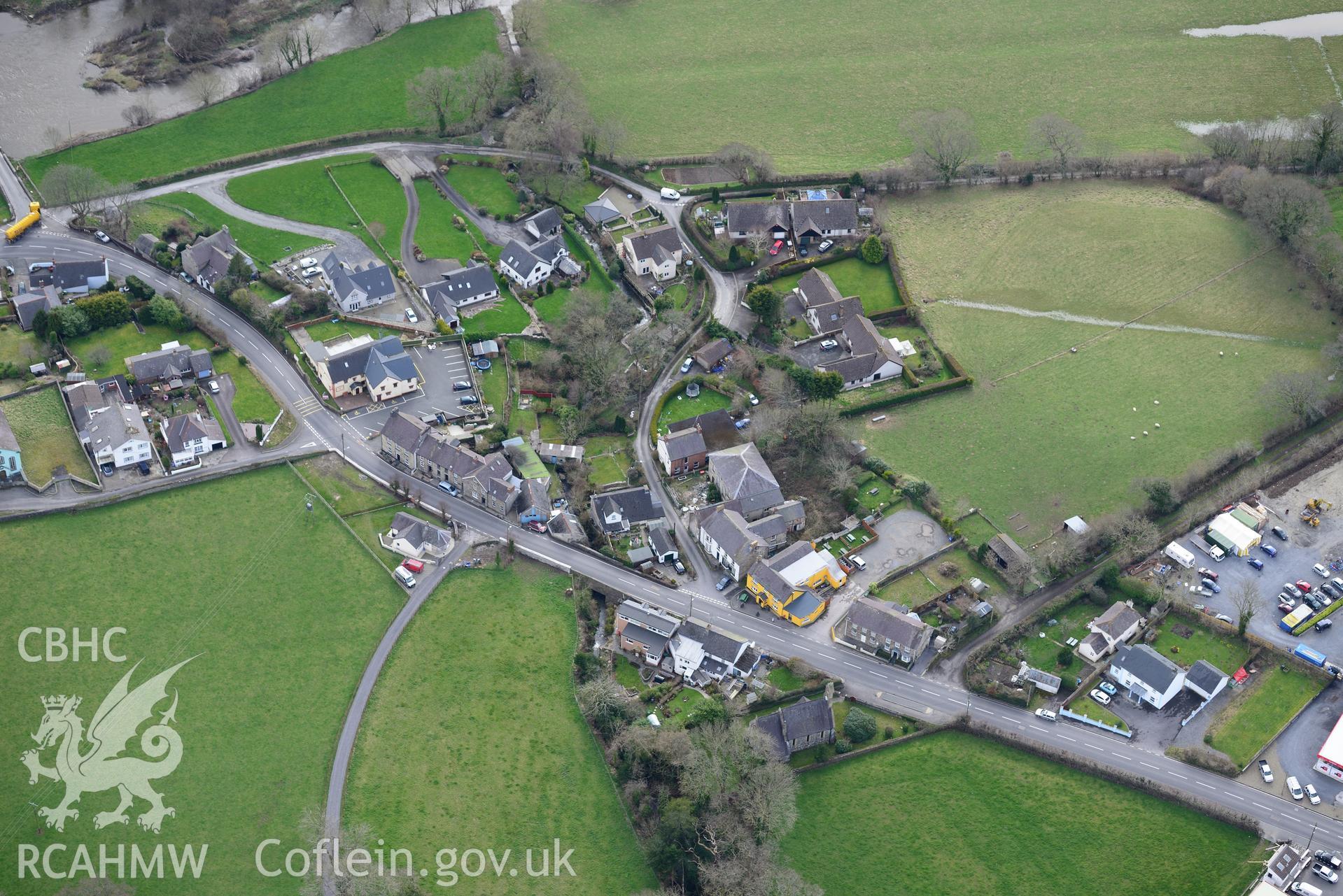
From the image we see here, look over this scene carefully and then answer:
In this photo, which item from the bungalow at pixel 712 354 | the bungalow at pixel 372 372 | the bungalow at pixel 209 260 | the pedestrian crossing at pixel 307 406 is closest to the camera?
the pedestrian crossing at pixel 307 406

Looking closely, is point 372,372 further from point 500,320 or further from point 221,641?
point 221,641

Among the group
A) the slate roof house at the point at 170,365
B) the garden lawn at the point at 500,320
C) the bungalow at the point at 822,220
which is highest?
the bungalow at the point at 822,220

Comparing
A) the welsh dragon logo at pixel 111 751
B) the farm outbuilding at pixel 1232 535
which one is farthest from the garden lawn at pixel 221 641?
the farm outbuilding at pixel 1232 535

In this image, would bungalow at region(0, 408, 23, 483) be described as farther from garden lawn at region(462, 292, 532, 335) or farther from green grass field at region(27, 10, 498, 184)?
green grass field at region(27, 10, 498, 184)

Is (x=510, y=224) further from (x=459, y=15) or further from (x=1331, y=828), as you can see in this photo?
(x=1331, y=828)

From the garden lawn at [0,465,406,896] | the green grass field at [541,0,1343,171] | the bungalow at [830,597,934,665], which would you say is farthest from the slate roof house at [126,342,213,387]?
the bungalow at [830,597,934,665]

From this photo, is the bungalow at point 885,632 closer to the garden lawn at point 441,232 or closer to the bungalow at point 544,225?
the bungalow at point 544,225

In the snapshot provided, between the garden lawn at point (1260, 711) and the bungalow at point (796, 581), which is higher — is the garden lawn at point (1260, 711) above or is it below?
below

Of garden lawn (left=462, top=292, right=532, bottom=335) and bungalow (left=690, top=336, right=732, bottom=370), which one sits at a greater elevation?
garden lawn (left=462, top=292, right=532, bottom=335)
